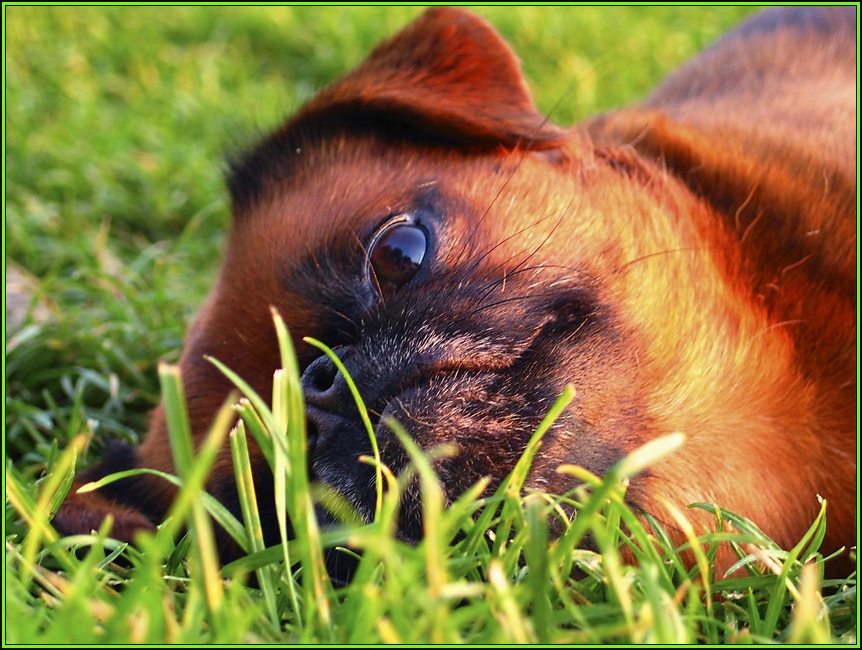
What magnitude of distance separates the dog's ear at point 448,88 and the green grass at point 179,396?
0.36 meters

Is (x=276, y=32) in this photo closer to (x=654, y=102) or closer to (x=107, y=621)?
(x=654, y=102)

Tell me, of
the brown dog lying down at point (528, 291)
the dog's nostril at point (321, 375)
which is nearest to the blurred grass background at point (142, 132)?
the brown dog lying down at point (528, 291)

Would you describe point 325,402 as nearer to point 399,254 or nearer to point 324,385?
point 324,385

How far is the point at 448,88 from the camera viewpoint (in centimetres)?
241

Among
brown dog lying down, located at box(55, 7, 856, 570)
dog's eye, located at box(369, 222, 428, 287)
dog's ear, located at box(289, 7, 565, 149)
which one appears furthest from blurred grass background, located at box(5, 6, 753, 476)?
dog's eye, located at box(369, 222, 428, 287)

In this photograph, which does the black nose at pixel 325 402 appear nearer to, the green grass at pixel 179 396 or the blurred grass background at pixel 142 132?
the green grass at pixel 179 396

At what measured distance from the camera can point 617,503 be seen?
1.33 meters

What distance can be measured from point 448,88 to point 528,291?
851 mm

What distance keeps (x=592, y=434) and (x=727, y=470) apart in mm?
426

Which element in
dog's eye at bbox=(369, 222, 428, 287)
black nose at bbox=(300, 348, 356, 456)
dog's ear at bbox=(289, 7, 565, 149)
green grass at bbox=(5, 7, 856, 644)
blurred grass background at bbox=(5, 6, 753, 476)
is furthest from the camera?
blurred grass background at bbox=(5, 6, 753, 476)

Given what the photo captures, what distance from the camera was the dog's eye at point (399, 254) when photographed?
1895 mm

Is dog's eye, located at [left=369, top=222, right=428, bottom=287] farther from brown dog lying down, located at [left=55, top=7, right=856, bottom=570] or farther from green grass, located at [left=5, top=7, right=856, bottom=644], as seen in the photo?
green grass, located at [left=5, top=7, right=856, bottom=644]

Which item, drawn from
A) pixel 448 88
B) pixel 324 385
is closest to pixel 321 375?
pixel 324 385

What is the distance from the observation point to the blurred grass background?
2980 mm
